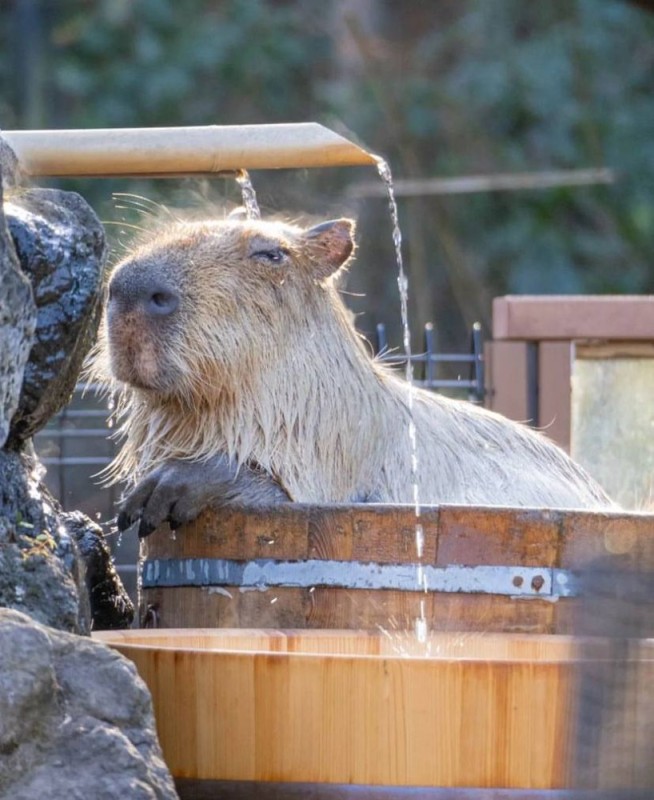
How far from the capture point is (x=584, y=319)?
15.8 feet

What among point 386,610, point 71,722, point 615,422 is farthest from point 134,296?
point 615,422

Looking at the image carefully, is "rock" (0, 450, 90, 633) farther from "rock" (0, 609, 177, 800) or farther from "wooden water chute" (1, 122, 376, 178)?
"wooden water chute" (1, 122, 376, 178)

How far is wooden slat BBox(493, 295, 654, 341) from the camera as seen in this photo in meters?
4.76

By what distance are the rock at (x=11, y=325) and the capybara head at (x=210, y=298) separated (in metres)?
1.21

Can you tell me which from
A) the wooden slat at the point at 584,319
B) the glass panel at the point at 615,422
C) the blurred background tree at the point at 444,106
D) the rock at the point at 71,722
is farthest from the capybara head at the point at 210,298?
the blurred background tree at the point at 444,106

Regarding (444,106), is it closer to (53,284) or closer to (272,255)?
(272,255)

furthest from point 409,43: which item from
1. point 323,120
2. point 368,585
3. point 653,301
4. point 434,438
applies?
point 368,585

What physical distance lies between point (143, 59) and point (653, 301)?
8581 millimetres

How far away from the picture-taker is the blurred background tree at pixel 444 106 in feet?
41.0

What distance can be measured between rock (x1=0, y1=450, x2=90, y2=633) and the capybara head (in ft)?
3.39

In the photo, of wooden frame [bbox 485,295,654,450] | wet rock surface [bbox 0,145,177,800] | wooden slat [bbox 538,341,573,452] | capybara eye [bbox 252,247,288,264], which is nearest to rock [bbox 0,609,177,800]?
wet rock surface [bbox 0,145,177,800]

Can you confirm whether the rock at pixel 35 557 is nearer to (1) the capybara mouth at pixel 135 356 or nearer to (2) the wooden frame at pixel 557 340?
(1) the capybara mouth at pixel 135 356

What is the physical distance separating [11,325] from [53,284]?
7.9 inches

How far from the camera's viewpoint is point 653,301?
480cm
